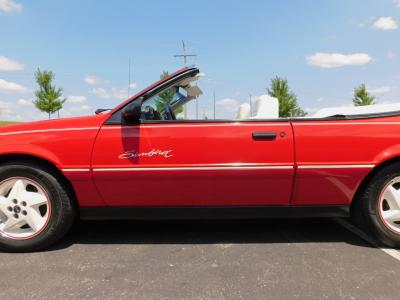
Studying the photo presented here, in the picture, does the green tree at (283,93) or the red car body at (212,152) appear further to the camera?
the green tree at (283,93)

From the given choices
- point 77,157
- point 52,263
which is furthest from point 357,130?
point 52,263

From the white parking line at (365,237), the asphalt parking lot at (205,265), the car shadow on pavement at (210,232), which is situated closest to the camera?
the asphalt parking lot at (205,265)

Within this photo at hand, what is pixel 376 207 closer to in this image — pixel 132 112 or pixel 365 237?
pixel 365 237

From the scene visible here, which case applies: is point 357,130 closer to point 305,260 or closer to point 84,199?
point 305,260

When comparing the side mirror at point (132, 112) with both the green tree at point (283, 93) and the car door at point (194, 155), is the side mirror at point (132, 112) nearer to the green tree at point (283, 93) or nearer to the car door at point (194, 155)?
the car door at point (194, 155)

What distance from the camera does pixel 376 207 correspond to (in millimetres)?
2607

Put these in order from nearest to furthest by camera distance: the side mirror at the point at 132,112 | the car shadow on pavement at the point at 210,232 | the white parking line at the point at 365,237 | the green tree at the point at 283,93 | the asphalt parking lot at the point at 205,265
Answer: the asphalt parking lot at the point at 205,265
the side mirror at the point at 132,112
the white parking line at the point at 365,237
the car shadow on pavement at the point at 210,232
the green tree at the point at 283,93

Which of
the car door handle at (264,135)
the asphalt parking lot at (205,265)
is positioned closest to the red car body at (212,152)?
the car door handle at (264,135)

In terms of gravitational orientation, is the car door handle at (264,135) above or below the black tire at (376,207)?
above

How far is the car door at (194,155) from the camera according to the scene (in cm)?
249

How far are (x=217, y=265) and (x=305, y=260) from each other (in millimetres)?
671

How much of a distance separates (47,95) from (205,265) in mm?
28468

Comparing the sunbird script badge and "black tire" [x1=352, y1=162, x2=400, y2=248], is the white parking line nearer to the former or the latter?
"black tire" [x1=352, y1=162, x2=400, y2=248]

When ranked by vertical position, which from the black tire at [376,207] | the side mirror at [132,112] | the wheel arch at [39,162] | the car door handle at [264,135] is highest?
the side mirror at [132,112]
